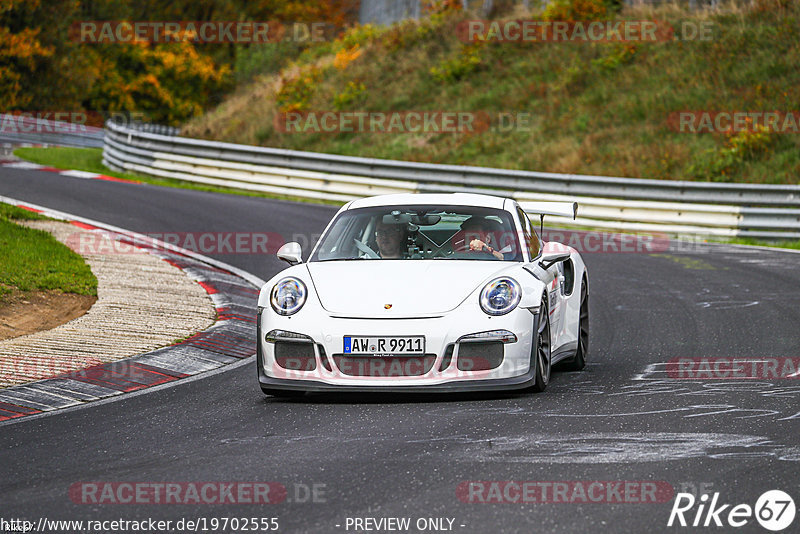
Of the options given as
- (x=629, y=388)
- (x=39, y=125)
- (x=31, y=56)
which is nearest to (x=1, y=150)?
(x=39, y=125)

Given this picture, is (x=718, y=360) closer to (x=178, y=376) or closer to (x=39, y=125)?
(x=178, y=376)

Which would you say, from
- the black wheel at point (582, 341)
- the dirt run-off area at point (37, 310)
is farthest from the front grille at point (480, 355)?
the dirt run-off area at point (37, 310)

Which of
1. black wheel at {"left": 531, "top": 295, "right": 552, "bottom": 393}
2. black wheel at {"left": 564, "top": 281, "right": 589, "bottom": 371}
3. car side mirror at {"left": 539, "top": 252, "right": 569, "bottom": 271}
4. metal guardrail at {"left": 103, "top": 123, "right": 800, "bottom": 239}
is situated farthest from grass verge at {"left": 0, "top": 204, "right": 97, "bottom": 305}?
metal guardrail at {"left": 103, "top": 123, "right": 800, "bottom": 239}

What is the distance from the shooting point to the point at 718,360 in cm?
896

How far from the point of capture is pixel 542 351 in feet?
25.3

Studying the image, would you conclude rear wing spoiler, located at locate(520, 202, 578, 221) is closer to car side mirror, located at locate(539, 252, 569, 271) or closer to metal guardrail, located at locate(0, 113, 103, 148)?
car side mirror, located at locate(539, 252, 569, 271)

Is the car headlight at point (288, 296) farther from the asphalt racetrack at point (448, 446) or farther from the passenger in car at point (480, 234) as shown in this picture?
the passenger in car at point (480, 234)

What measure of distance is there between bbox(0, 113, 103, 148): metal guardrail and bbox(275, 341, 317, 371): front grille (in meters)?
30.5

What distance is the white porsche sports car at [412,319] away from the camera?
722 cm

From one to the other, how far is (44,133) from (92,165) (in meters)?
8.74

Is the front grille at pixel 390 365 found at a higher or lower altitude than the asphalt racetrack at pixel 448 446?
higher

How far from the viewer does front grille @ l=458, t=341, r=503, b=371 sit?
7246 mm

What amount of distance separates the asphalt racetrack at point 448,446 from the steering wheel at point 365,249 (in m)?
1.13

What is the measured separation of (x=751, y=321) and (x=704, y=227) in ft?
28.4
